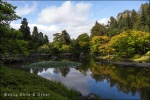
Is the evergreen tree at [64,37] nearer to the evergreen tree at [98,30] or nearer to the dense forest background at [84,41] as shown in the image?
the dense forest background at [84,41]

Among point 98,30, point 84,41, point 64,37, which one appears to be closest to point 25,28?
point 64,37

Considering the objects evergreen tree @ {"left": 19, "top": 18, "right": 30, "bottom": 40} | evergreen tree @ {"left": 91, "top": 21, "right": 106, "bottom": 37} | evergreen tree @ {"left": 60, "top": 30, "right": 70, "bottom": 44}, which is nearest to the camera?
evergreen tree @ {"left": 19, "top": 18, "right": 30, "bottom": 40}

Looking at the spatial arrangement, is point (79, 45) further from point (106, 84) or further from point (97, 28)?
point (106, 84)

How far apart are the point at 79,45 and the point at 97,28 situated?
12.7m

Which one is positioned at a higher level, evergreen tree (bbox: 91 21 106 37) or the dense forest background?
evergreen tree (bbox: 91 21 106 37)

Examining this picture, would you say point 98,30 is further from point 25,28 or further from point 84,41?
point 25,28

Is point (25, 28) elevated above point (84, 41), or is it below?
above

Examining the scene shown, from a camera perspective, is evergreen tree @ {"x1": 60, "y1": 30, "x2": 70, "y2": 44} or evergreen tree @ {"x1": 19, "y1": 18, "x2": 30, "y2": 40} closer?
evergreen tree @ {"x1": 19, "y1": 18, "x2": 30, "y2": 40}

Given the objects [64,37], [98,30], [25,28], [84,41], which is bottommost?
[84,41]

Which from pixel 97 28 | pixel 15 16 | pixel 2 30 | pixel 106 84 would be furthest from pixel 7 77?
pixel 97 28

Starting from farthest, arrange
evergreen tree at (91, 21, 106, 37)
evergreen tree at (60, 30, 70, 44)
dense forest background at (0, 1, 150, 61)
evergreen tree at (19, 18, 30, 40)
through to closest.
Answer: evergreen tree at (60, 30, 70, 44), evergreen tree at (91, 21, 106, 37), evergreen tree at (19, 18, 30, 40), dense forest background at (0, 1, 150, 61)

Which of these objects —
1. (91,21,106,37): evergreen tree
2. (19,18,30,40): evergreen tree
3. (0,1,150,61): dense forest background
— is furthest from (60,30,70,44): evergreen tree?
(19,18,30,40): evergreen tree

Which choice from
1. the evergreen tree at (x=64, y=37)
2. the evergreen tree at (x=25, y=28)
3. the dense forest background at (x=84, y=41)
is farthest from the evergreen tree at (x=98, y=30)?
the evergreen tree at (x=25, y=28)

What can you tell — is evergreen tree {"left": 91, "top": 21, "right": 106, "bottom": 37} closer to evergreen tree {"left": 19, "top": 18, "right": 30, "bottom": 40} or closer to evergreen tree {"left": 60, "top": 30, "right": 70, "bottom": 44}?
evergreen tree {"left": 60, "top": 30, "right": 70, "bottom": 44}
